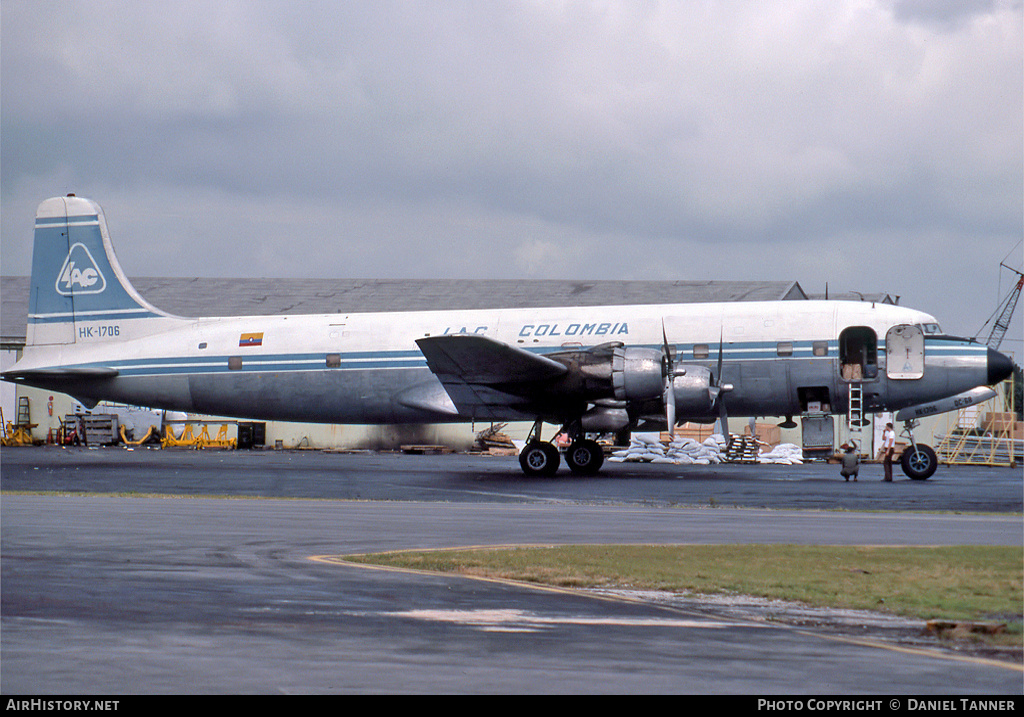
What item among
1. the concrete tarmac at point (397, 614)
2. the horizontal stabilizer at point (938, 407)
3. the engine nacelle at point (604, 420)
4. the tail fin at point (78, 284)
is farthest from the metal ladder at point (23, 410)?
the horizontal stabilizer at point (938, 407)

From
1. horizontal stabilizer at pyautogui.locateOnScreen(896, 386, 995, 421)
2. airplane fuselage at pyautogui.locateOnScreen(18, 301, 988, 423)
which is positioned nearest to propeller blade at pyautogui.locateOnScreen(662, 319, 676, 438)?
airplane fuselage at pyautogui.locateOnScreen(18, 301, 988, 423)

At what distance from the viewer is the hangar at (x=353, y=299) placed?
53406 millimetres

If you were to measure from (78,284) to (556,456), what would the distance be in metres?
17.4

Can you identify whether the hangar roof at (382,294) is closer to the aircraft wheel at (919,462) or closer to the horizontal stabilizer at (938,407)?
the horizontal stabilizer at (938,407)

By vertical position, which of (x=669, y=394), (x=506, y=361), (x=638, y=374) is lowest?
(x=669, y=394)

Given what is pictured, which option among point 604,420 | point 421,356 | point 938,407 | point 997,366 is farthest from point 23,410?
point 997,366

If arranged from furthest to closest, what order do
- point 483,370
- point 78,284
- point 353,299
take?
point 353,299, point 78,284, point 483,370

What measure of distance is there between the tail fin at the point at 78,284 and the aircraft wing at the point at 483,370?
36.5ft

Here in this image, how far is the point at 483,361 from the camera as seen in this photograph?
28.6 metres

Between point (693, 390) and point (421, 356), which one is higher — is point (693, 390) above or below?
below

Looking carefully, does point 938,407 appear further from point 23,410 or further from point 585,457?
point 23,410

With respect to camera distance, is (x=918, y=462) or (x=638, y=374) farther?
(x=918, y=462)

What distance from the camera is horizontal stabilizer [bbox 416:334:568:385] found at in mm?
27625
